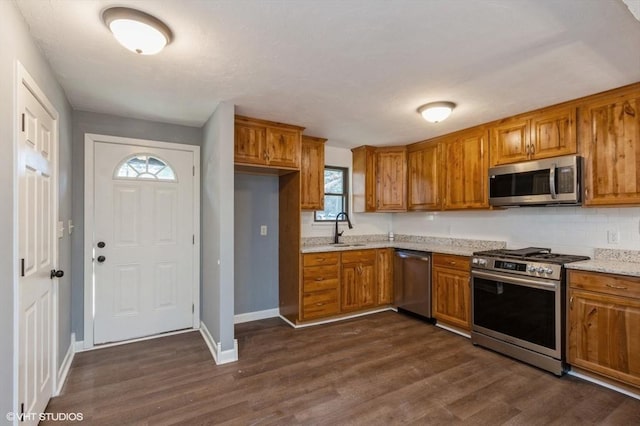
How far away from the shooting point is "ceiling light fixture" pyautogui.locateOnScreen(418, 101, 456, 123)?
284 centimetres

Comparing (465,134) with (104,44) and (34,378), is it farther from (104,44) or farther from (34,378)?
(34,378)

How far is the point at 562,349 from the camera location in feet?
8.47

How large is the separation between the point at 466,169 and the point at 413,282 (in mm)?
1570

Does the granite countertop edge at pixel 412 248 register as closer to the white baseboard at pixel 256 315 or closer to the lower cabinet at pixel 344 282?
the lower cabinet at pixel 344 282

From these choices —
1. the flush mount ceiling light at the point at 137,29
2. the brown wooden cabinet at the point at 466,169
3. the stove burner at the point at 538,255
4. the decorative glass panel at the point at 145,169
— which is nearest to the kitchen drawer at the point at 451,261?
the stove burner at the point at 538,255

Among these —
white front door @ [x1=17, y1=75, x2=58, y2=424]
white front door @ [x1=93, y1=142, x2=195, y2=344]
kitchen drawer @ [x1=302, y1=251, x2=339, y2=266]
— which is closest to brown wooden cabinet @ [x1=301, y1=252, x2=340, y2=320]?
kitchen drawer @ [x1=302, y1=251, x2=339, y2=266]

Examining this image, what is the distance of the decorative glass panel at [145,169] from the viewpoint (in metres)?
3.27

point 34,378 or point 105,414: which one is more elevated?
point 34,378

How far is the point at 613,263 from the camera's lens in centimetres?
258

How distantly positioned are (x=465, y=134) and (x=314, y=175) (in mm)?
1905

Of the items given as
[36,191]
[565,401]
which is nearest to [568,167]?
[565,401]

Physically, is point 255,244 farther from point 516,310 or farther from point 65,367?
point 516,310

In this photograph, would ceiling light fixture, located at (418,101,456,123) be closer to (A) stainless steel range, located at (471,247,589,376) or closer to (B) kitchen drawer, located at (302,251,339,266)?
(A) stainless steel range, located at (471,247,589,376)

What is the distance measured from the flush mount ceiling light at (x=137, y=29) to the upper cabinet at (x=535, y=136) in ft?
10.6
